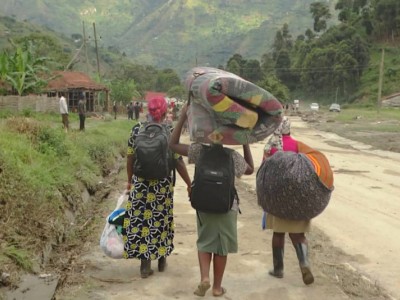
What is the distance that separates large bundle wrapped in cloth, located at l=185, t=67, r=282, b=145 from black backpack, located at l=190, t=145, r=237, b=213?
124 millimetres

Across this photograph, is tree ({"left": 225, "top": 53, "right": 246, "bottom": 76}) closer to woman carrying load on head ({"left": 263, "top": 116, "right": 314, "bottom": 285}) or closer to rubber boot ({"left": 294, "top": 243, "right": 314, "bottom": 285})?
woman carrying load on head ({"left": 263, "top": 116, "right": 314, "bottom": 285})

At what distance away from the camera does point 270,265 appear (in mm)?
5984

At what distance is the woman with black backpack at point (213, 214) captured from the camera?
15.1ft

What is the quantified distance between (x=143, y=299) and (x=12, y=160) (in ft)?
13.3

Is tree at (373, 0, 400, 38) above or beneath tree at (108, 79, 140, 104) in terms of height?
above

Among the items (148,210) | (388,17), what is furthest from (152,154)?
(388,17)

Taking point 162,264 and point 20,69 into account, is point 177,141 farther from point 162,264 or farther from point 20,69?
point 20,69

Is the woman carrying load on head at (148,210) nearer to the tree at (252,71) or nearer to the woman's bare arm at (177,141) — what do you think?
the woman's bare arm at (177,141)

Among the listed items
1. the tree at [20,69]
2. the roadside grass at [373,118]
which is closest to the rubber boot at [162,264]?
the tree at [20,69]

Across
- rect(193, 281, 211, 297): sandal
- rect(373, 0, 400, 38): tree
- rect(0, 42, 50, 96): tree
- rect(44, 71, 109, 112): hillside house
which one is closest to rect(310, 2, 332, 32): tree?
rect(373, 0, 400, 38): tree

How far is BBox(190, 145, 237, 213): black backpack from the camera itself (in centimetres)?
458

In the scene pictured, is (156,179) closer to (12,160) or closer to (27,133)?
(12,160)

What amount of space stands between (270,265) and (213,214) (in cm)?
158

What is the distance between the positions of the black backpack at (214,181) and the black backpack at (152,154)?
529mm
